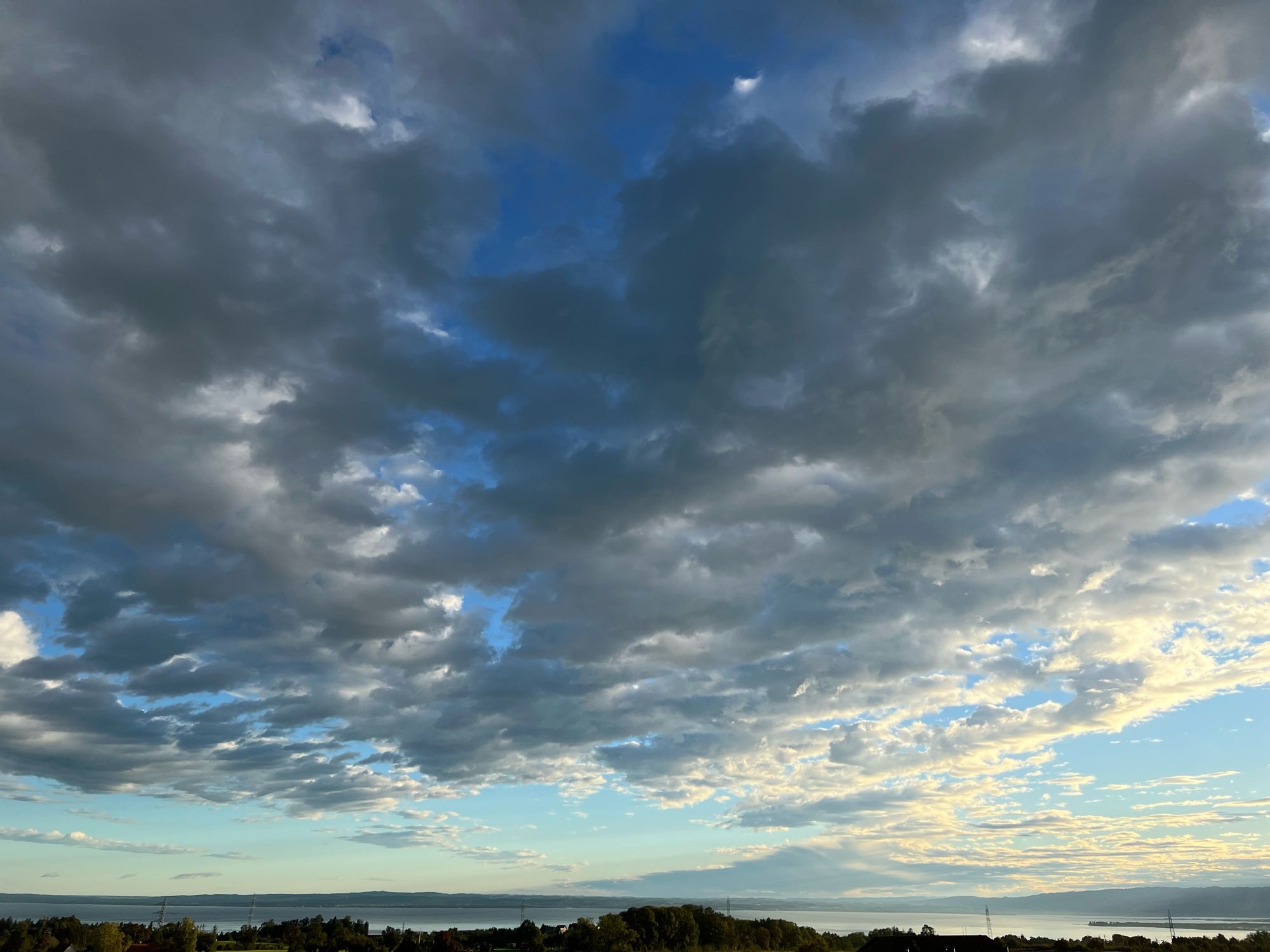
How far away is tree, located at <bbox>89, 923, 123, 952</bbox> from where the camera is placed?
499 ft

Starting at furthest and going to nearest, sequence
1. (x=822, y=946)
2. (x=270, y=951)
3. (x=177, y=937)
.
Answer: (x=270, y=951) → (x=822, y=946) → (x=177, y=937)

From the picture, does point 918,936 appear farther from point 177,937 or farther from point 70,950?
point 70,950

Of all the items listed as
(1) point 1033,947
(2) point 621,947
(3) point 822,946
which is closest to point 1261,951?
(1) point 1033,947

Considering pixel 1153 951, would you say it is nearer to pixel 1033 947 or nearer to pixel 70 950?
pixel 1033 947

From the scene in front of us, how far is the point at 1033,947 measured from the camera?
185 meters

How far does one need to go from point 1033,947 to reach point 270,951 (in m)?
170

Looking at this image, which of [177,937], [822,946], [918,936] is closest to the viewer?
[918,936]

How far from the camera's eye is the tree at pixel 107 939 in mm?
152125

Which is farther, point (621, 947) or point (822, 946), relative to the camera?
point (621, 947)

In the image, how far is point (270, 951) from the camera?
194 metres

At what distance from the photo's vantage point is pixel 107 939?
15275 cm

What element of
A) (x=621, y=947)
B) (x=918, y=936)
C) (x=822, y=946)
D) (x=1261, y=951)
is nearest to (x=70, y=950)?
(x=621, y=947)

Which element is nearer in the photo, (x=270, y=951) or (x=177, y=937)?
(x=177, y=937)

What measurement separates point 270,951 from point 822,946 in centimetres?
12393
